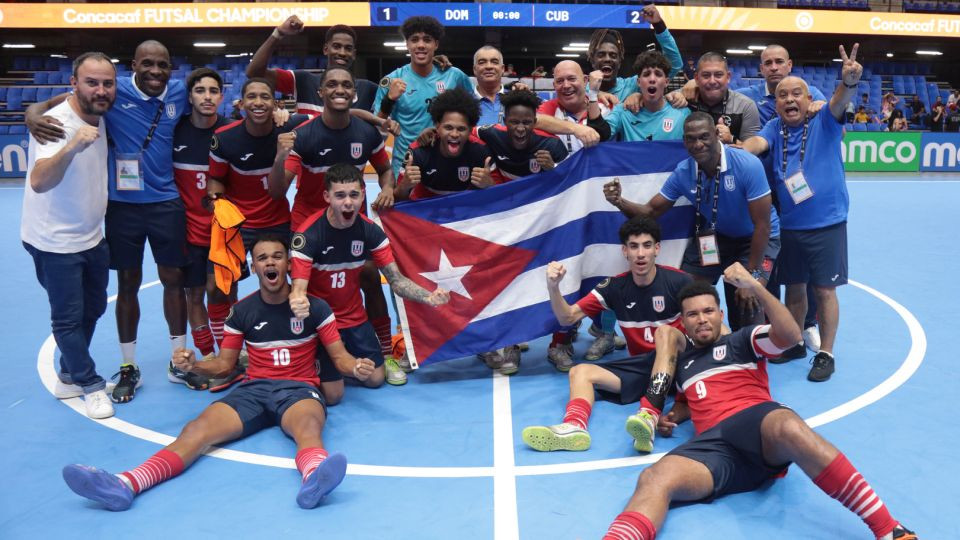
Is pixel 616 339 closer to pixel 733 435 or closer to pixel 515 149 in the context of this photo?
pixel 515 149

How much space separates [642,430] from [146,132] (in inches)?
152

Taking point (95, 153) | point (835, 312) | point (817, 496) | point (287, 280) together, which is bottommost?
point (817, 496)

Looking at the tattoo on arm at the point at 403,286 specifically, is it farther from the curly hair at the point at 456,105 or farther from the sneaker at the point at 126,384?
the sneaker at the point at 126,384

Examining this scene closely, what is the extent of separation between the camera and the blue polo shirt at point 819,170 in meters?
5.42

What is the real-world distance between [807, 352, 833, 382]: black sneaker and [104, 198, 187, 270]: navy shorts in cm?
458

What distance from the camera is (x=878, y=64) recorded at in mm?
28172

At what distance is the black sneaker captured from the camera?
5.39 metres

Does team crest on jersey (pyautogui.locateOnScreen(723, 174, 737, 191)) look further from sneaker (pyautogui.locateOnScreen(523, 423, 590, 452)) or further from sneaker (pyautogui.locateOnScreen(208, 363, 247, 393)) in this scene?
sneaker (pyautogui.locateOnScreen(208, 363, 247, 393))

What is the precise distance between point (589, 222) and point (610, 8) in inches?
740

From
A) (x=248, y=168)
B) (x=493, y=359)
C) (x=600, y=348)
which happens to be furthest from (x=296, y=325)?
(x=600, y=348)

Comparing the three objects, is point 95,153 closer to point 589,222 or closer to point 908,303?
point 589,222

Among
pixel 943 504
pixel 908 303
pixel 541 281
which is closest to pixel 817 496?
pixel 943 504

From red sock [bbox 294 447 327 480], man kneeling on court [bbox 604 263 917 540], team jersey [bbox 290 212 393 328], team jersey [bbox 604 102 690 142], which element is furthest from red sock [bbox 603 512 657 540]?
team jersey [bbox 604 102 690 142]

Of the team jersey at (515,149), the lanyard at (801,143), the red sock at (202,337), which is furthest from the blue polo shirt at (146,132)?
the lanyard at (801,143)
